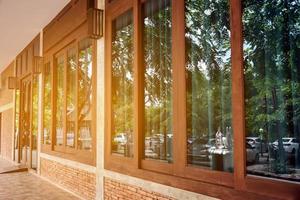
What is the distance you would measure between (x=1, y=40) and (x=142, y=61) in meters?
8.35

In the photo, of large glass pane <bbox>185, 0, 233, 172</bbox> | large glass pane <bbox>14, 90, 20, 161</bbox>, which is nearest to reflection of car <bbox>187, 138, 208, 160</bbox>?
large glass pane <bbox>185, 0, 233, 172</bbox>

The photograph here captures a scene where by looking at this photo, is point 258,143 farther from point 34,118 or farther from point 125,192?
point 34,118

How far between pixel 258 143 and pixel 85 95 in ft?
15.0

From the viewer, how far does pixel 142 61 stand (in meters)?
5.06

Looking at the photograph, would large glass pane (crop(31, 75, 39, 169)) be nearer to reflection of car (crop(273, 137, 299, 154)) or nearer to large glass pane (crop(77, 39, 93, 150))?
large glass pane (crop(77, 39, 93, 150))

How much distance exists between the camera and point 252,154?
126 inches

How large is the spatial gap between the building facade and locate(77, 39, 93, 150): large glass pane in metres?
0.02

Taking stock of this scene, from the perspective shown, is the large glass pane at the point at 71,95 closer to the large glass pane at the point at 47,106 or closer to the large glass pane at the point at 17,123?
the large glass pane at the point at 47,106

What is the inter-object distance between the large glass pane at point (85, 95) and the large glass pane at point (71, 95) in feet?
1.25

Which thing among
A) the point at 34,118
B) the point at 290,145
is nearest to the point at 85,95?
the point at 34,118

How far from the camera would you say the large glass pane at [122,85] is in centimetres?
539

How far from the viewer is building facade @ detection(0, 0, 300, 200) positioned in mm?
3018

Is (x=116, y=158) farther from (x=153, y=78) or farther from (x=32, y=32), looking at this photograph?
(x=32, y=32)

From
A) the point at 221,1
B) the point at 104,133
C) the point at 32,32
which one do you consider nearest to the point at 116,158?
the point at 104,133
